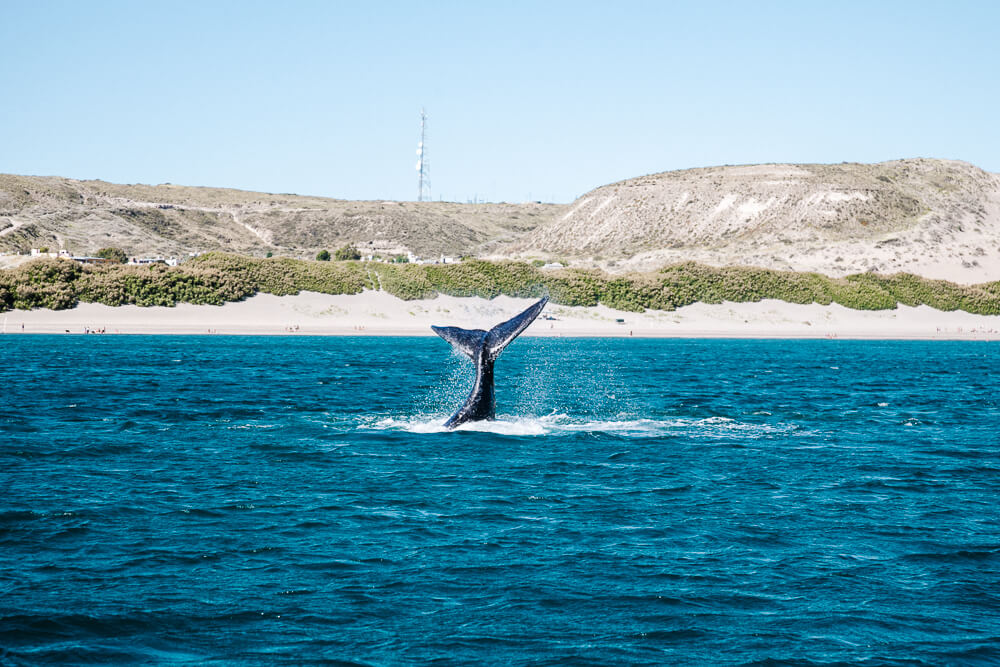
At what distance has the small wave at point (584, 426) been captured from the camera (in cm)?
2809

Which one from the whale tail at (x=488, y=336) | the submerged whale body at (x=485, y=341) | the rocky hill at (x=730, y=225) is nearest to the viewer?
the submerged whale body at (x=485, y=341)

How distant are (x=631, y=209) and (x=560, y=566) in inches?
6452

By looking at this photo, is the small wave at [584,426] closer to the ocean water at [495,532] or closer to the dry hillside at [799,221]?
the ocean water at [495,532]

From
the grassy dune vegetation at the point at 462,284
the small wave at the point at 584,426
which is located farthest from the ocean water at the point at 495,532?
the grassy dune vegetation at the point at 462,284

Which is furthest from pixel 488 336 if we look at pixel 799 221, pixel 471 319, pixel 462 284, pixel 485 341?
pixel 799 221

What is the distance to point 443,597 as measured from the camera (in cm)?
1311

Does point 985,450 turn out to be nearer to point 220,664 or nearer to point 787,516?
point 787,516

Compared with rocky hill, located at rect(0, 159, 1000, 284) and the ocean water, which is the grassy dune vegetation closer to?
rocky hill, located at rect(0, 159, 1000, 284)

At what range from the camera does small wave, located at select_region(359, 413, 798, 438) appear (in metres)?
28.1

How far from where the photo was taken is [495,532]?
16.5m

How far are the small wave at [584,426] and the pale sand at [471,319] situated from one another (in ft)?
177

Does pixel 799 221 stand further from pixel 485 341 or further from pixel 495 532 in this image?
pixel 495 532

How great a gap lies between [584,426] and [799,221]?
132m

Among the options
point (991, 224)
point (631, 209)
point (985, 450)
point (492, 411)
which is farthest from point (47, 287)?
point (991, 224)
